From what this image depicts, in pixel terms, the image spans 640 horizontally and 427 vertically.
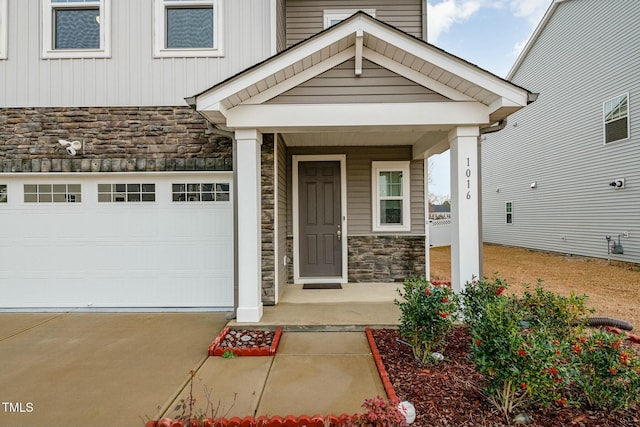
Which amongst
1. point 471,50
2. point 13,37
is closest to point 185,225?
point 13,37

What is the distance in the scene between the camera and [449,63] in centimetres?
376

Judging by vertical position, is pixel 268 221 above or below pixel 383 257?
above

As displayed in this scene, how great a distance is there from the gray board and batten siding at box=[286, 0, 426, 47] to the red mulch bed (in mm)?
5721

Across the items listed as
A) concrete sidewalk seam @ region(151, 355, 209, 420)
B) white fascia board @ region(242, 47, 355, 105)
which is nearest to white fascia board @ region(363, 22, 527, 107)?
white fascia board @ region(242, 47, 355, 105)

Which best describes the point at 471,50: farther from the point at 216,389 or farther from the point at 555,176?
the point at 216,389

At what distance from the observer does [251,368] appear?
3225 mm

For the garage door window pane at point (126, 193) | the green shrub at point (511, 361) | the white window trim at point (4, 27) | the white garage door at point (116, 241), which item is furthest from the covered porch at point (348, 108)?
the white window trim at point (4, 27)

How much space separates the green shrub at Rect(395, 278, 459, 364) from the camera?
10.4ft

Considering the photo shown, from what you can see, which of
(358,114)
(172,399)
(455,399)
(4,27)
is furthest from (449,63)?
(4,27)

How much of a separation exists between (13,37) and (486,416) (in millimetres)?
7873

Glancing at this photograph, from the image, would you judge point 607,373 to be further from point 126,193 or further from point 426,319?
point 126,193

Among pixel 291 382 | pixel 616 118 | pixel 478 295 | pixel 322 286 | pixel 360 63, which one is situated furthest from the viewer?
pixel 616 118

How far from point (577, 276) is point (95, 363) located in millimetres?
9406

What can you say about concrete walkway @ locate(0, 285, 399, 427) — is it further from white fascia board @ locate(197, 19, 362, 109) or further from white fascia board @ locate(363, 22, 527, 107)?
white fascia board @ locate(363, 22, 527, 107)
